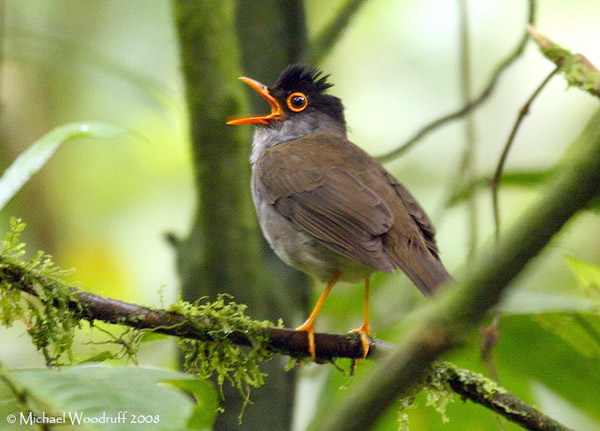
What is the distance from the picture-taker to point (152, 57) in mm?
7070

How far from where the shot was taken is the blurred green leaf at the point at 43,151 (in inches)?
93.2

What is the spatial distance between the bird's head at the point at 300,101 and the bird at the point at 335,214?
0.05 ft

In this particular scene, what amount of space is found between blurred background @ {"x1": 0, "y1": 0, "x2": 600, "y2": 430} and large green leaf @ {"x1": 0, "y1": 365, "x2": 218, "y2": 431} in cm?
375

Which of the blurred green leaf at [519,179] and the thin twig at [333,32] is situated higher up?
the thin twig at [333,32]

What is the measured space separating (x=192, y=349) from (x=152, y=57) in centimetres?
468

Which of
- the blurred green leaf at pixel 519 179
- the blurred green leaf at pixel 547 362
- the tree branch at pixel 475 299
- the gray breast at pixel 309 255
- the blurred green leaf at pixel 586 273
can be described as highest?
the tree branch at pixel 475 299

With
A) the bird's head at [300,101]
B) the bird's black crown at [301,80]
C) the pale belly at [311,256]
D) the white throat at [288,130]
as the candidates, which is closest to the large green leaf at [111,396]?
the pale belly at [311,256]

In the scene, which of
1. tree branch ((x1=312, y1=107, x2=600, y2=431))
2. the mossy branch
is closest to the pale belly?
the mossy branch

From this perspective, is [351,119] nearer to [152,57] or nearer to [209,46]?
[152,57]

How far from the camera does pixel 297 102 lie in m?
5.40

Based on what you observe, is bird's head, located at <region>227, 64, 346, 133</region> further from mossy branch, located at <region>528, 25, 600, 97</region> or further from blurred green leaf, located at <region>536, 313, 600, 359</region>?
blurred green leaf, located at <region>536, 313, 600, 359</region>

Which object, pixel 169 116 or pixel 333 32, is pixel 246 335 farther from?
pixel 169 116

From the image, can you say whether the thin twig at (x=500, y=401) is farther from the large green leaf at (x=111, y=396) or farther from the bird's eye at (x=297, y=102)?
the bird's eye at (x=297, y=102)

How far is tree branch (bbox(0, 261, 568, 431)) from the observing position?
8.35 ft
